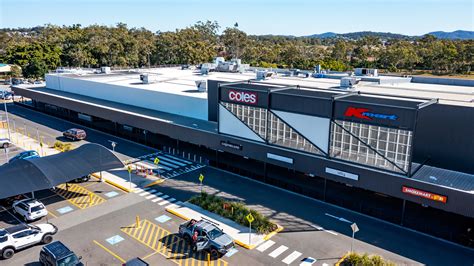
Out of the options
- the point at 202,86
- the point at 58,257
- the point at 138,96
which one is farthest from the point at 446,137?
the point at 138,96

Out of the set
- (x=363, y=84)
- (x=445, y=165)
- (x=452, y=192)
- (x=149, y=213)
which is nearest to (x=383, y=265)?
(x=452, y=192)

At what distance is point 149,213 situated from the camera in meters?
30.0

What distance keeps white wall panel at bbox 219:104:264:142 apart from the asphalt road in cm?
474

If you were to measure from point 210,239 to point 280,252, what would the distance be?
4856 millimetres

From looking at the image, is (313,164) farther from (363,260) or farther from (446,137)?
(363,260)

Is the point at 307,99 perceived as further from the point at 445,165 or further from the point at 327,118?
the point at 445,165

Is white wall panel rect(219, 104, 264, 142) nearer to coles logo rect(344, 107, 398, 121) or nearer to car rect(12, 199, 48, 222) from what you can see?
coles logo rect(344, 107, 398, 121)

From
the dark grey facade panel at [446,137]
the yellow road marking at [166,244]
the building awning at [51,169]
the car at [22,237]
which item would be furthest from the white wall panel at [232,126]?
the car at [22,237]

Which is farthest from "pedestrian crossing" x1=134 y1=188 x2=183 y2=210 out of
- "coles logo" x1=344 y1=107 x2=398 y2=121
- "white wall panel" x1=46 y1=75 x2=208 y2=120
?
"coles logo" x1=344 y1=107 x2=398 y2=121

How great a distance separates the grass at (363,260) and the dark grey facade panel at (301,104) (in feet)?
40.1

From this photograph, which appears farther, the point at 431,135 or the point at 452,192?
the point at 431,135

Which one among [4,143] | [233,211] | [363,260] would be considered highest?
[4,143]

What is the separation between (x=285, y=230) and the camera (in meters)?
27.5

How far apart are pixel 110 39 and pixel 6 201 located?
302 feet
